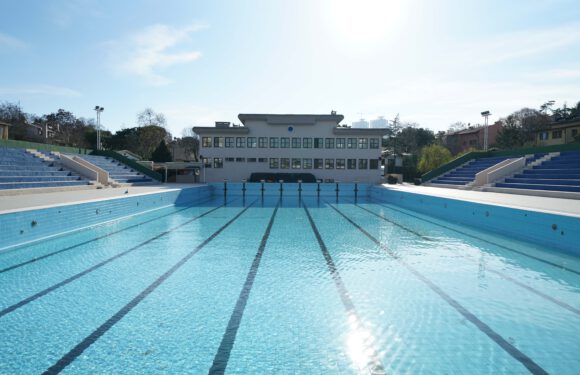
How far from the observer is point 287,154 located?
33969 mm

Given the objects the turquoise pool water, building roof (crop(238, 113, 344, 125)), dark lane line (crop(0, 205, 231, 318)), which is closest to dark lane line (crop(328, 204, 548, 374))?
the turquoise pool water

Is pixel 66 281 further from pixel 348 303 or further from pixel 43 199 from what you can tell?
pixel 43 199

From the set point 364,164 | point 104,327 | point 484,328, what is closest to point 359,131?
point 364,164

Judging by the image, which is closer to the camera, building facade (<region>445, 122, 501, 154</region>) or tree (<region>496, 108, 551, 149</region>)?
tree (<region>496, 108, 551, 149</region>)

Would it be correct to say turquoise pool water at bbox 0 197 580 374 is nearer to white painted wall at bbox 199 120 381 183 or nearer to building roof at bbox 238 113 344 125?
white painted wall at bbox 199 120 381 183

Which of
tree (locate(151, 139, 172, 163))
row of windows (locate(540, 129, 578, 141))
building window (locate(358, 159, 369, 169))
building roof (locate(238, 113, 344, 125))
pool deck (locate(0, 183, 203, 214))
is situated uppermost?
building roof (locate(238, 113, 344, 125))

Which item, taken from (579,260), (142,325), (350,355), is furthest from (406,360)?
(579,260)

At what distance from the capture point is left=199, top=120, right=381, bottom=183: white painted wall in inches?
1321

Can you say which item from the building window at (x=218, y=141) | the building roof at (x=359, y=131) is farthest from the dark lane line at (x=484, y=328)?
the building window at (x=218, y=141)

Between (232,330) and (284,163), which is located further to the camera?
(284,163)

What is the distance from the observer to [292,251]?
27.1 ft

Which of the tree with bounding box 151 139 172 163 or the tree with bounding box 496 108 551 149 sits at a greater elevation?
the tree with bounding box 496 108 551 149

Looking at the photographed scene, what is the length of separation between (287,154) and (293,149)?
0.82m

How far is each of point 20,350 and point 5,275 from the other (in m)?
3.53
